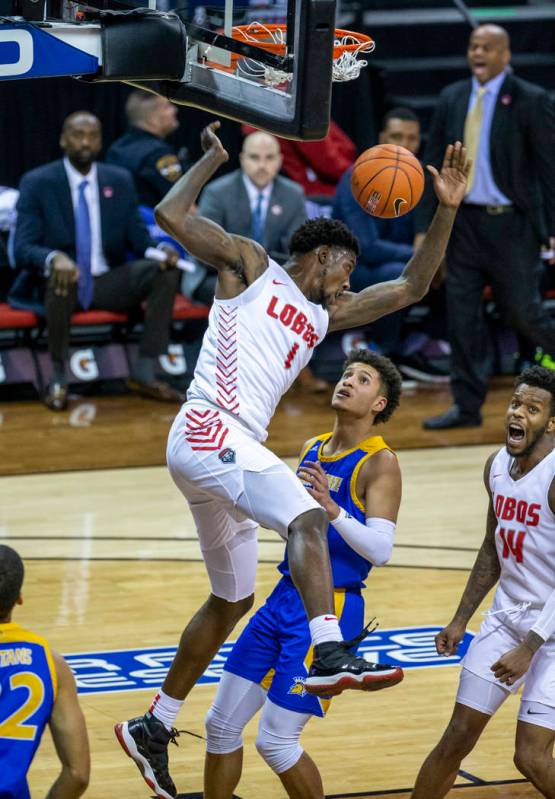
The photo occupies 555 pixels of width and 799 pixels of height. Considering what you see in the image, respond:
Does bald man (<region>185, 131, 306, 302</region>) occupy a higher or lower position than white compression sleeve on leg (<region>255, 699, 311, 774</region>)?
lower

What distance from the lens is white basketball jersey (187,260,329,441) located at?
19.3ft

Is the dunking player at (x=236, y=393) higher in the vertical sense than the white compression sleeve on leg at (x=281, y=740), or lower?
higher

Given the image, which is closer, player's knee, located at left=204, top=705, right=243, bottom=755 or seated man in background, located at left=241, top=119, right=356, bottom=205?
player's knee, located at left=204, top=705, right=243, bottom=755

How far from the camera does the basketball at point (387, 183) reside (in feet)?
20.8

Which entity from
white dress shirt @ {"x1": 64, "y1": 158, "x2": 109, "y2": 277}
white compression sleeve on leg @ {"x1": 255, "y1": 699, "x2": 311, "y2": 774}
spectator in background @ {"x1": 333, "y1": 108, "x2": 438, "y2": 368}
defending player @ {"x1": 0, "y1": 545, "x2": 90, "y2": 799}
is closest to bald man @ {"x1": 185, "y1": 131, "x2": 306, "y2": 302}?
spectator in background @ {"x1": 333, "y1": 108, "x2": 438, "y2": 368}

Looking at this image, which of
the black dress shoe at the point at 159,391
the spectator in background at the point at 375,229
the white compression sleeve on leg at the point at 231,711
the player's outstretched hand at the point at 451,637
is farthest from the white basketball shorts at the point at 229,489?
the spectator in background at the point at 375,229

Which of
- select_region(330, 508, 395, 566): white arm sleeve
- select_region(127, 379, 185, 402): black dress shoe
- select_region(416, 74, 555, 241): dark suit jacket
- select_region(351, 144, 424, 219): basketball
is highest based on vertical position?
select_region(351, 144, 424, 219): basketball

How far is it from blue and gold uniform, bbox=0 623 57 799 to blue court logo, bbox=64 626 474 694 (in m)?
2.74

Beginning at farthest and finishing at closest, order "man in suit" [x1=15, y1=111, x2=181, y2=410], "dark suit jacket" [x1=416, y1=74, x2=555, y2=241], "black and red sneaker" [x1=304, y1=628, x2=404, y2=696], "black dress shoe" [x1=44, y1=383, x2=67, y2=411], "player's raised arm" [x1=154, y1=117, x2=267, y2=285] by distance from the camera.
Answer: "black dress shoe" [x1=44, y1=383, x2=67, y2=411]
"man in suit" [x1=15, y1=111, x2=181, y2=410]
"dark suit jacket" [x1=416, y1=74, x2=555, y2=241]
"player's raised arm" [x1=154, y1=117, x2=267, y2=285]
"black and red sneaker" [x1=304, y1=628, x2=404, y2=696]

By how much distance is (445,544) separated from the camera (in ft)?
30.7

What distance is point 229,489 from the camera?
5.66 m

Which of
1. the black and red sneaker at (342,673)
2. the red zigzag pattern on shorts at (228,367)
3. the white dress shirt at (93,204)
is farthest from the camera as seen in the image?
the white dress shirt at (93,204)

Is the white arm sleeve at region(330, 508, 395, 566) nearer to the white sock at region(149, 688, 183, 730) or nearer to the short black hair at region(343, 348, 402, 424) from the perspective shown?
the short black hair at region(343, 348, 402, 424)

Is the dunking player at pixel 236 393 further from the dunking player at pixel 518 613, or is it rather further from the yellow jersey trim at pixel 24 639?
the yellow jersey trim at pixel 24 639
